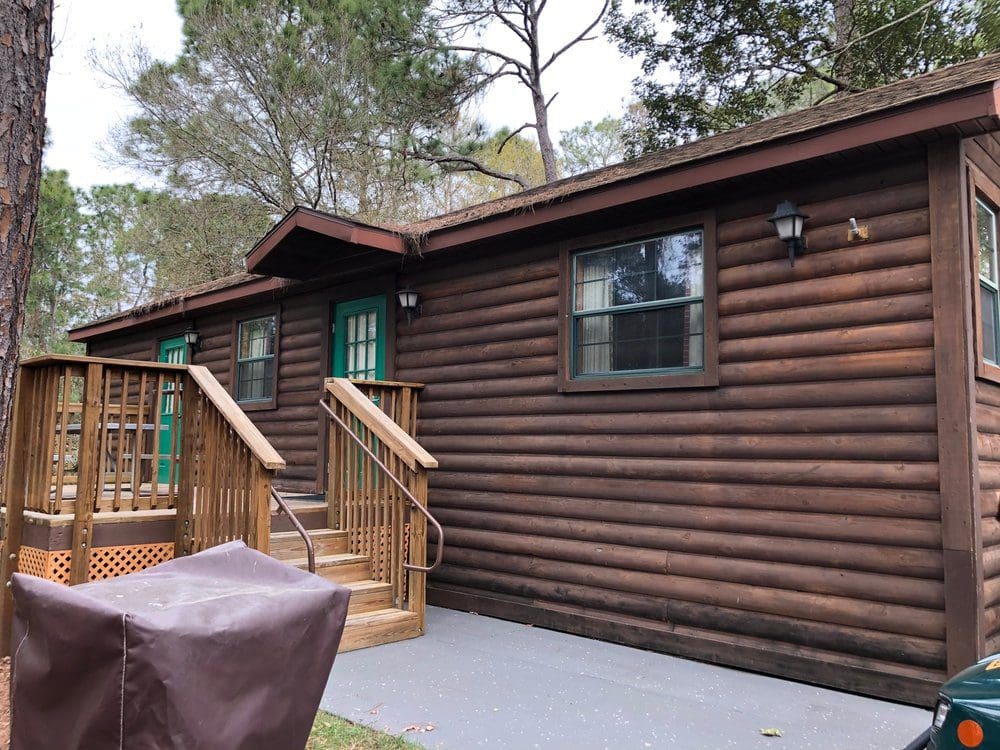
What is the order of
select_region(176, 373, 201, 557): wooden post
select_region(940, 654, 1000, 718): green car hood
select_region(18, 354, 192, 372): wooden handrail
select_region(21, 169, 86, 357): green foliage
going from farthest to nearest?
select_region(21, 169, 86, 357): green foliage → select_region(176, 373, 201, 557): wooden post → select_region(18, 354, 192, 372): wooden handrail → select_region(940, 654, 1000, 718): green car hood

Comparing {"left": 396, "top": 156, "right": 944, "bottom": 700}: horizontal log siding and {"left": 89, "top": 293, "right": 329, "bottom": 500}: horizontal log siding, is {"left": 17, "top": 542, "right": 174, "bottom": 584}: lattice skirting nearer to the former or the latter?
{"left": 396, "top": 156, "right": 944, "bottom": 700}: horizontal log siding

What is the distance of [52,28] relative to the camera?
9.12 feet

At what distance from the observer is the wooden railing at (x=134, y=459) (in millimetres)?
4809

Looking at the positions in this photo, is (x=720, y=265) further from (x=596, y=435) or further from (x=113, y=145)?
(x=113, y=145)

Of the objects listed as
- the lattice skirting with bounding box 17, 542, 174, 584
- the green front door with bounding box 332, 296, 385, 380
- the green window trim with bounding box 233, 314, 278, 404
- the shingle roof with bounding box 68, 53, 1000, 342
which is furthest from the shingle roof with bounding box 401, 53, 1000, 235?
the lattice skirting with bounding box 17, 542, 174, 584

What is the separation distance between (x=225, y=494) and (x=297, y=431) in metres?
3.33

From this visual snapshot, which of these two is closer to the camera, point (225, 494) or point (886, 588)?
point (886, 588)

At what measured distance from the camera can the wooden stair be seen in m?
5.12

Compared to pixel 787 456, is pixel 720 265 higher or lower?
higher

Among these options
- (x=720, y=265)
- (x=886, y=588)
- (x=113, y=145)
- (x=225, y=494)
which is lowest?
(x=886, y=588)

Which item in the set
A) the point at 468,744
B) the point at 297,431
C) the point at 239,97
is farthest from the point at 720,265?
the point at 239,97

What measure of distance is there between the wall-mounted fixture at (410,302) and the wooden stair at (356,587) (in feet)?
7.07

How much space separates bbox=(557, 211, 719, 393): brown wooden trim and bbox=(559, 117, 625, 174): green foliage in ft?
56.8

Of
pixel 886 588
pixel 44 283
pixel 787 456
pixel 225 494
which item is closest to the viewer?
pixel 886 588
